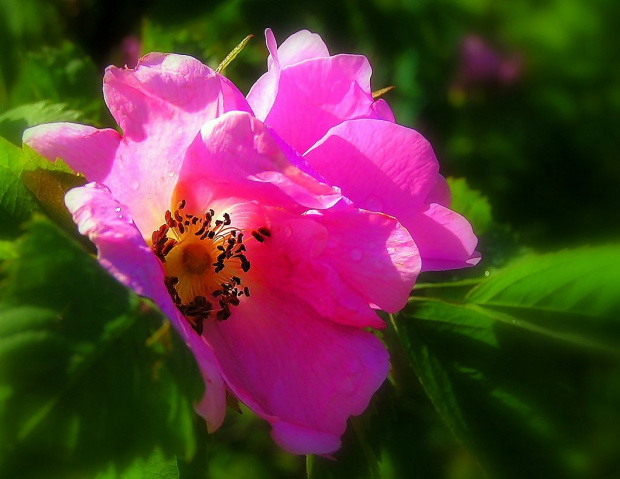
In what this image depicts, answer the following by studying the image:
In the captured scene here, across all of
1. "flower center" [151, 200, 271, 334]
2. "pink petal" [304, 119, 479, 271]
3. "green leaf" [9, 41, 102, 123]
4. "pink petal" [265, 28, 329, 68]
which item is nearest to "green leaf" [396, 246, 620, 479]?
"pink petal" [304, 119, 479, 271]

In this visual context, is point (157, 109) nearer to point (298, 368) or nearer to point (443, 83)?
point (298, 368)

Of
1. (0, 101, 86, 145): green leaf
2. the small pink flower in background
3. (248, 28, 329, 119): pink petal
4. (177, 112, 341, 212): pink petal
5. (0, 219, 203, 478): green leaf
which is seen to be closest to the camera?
(0, 219, 203, 478): green leaf

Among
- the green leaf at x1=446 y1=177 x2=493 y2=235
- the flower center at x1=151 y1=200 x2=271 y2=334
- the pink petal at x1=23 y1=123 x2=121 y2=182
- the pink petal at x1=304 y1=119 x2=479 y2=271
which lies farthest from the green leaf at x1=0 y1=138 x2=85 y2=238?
the green leaf at x1=446 y1=177 x2=493 y2=235

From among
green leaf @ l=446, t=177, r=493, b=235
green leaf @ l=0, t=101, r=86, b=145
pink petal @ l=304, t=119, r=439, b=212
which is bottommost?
green leaf @ l=446, t=177, r=493, b=235

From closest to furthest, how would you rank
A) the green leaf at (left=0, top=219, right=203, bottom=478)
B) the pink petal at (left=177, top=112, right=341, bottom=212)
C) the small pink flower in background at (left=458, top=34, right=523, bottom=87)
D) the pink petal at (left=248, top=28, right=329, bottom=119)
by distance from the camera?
the green leaf at (left=0, top=219, right=203, bottom=478), the pink petal at (left=177, top=112, right=341, bottom=212), the pink petal at (left=248, top=28, right=329, bottom=119), the small pink flower in background at (left=458, top=34, right=523, bottom=87)

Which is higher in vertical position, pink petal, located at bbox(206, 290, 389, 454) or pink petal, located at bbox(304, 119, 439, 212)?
pink petal, located at bbox(304, 119, 439, 212)

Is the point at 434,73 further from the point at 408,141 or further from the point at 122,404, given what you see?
the point at 122,404

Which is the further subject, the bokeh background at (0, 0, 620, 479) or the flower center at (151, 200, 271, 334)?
the bokeh background at (0, 0, 620, 479)

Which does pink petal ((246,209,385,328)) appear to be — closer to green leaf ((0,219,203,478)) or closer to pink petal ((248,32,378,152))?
pink petal ((248,32,378,152))

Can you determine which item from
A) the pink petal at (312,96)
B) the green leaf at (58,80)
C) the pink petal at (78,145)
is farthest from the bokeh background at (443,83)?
the pink petal at (312,96)
